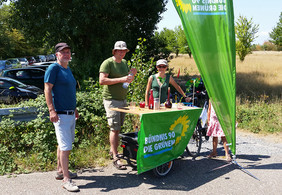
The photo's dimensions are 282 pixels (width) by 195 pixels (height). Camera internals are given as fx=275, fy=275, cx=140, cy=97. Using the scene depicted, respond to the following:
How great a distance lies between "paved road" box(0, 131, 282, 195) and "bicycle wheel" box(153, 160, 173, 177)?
83 mm

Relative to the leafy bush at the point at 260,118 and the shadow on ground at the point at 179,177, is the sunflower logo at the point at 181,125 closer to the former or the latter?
the shadow on ground at the point at 179,177

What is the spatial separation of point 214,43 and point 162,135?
5.54 feet

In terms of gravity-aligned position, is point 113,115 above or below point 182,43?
below

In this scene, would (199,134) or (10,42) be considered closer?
(199,134)

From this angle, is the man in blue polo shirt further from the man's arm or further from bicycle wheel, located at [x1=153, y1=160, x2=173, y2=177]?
bicycle wheel, located at [x1=153, y1=160, x2=173, y2=177]

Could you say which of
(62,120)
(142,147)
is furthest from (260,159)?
(62,120)

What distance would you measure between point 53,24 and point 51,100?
29.9 ft

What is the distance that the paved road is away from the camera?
4.20 metres

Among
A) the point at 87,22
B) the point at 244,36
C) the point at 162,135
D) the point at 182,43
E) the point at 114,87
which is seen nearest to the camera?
the point at 162,135

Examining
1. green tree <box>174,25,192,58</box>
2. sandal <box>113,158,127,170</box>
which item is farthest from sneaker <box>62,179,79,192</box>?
green tree <box>174,25,192,58</box>

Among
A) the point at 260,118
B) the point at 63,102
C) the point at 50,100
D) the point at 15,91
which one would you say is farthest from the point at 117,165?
the point at 15,91

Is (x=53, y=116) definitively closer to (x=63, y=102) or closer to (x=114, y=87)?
(x=63, y=102)

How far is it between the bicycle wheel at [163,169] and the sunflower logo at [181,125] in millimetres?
415

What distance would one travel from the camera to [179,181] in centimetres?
457
